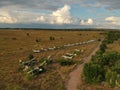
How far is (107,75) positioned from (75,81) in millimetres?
3525

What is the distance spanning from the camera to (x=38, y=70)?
33344 millimetres

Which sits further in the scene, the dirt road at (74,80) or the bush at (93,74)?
the bush at (93,74)

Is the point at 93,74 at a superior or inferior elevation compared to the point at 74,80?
superior

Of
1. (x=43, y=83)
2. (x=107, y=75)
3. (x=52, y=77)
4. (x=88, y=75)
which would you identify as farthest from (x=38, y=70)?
(x=107, y=75)

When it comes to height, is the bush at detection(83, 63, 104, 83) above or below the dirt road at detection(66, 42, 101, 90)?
above

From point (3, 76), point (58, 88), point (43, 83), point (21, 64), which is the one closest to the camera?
point (58, 88)

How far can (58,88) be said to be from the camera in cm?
2659

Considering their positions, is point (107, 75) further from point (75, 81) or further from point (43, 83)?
point (43, 83)

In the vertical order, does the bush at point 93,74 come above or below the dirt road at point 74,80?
above

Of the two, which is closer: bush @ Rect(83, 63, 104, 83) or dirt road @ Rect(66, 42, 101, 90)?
dirt road @ Rect(66, 42, 101, 90)

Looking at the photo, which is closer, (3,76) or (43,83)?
(43,83)

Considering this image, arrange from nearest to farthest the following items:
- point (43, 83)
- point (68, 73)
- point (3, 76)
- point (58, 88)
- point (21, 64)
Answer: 1. point (58, 88)
2. point (43, 83)
3. point (3, 76)
4. point (68, 73)
5. point (21, 64)

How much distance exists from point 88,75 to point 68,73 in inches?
190

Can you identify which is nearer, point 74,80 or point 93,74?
point 93,74
